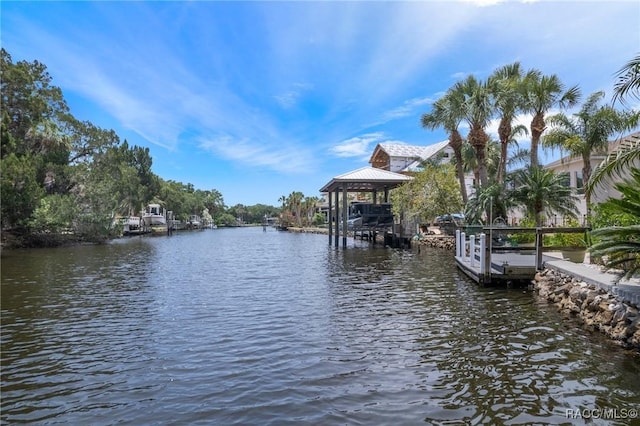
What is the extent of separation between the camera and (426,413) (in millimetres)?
5371

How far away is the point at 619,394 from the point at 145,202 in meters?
80.9

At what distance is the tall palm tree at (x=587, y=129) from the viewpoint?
969 inches

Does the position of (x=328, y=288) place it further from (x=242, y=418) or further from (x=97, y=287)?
(x=242, y=418)

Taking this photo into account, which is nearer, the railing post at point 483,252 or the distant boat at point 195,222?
the railing post at point 483,252

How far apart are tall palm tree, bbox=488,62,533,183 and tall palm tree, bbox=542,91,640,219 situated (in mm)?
2359

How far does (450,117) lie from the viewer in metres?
29.8

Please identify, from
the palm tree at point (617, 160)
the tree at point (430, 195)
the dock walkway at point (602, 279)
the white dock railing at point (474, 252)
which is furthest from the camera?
the tree at point (430, 195)

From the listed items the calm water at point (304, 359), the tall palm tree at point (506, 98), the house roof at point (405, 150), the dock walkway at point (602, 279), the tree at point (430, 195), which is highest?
the house roof at point (405, 150)

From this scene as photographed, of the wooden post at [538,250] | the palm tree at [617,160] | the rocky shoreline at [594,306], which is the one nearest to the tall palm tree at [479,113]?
the wooden post at [538,250]

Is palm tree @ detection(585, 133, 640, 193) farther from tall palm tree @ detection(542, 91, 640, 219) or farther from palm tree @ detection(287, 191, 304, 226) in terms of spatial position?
palm tree @ detection(287, 191, 304, 226)

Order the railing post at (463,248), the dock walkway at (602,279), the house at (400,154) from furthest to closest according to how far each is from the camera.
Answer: the house at (400,154) < the railing post at (463,248) < the dock walkway at (602,279)

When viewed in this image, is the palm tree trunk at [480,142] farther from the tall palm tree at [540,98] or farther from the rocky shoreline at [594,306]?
the rocky shoreline at [594,306]

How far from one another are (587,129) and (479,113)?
6.18 m

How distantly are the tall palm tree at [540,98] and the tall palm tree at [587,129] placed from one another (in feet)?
3.19
